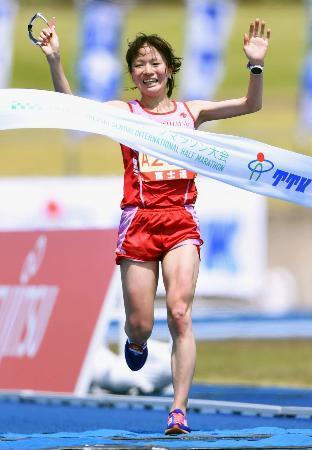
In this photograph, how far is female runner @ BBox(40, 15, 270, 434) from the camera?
7.86 metres

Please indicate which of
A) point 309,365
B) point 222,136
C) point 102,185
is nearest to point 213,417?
point 222,136

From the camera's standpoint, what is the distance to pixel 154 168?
26.3 feet

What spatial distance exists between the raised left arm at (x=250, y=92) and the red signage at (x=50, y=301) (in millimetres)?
3692

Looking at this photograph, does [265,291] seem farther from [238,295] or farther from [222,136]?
[222,136]

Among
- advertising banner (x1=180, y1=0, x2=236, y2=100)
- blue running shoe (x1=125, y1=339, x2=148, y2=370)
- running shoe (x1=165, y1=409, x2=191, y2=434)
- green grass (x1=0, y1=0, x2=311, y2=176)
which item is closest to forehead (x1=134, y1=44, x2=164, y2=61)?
blue running shoe (x1=125, y1=339, x2=148, y2=370)

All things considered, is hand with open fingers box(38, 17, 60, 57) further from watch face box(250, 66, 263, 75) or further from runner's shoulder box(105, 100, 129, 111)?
watch face box(250, 66, 263, 75)

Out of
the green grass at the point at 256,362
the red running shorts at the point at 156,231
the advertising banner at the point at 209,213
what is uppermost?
the advertising banner at the point at 209,213

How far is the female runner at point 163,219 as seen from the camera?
7.86 m

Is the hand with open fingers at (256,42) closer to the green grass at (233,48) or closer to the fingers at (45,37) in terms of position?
the fingers at (45,37)

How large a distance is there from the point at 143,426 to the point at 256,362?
807cm

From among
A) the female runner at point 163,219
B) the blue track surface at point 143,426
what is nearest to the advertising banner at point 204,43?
the blue track surface at point 143,426

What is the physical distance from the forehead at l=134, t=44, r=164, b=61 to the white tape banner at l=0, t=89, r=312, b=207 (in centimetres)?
35

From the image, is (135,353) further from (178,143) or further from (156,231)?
(178,143)

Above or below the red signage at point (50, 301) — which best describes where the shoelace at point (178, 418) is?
below
